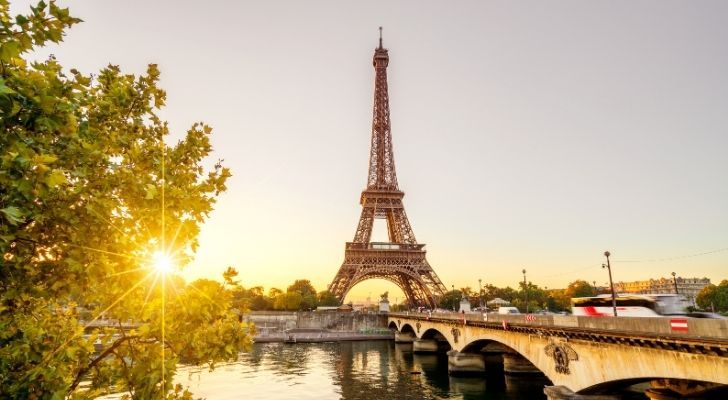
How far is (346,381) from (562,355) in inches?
705

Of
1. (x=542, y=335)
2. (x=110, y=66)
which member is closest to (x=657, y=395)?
(x=542, y=335)

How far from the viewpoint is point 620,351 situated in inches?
584

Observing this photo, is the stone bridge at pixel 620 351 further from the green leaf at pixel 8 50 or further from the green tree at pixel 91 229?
the green leaf at pixel 8 50

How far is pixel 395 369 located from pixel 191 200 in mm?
36410

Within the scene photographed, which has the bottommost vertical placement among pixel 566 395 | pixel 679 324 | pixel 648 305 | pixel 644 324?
pixel 566 395

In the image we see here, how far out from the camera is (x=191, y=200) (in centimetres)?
504

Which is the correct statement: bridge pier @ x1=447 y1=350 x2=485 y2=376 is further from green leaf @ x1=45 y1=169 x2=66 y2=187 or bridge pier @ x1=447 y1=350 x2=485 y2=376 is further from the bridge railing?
green leaf @ x1=45 y1=169 x2=66 y2=187

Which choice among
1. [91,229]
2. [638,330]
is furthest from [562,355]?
[91,229]

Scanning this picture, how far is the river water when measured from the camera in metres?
25.9

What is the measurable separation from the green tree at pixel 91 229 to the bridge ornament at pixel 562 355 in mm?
17616

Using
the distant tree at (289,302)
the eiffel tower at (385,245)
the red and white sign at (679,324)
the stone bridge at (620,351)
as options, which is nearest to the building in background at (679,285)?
the eiffel tower at (385,245)

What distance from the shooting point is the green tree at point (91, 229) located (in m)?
3.55

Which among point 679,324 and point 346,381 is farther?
point 346,381

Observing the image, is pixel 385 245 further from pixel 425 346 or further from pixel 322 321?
pixel 425 346
